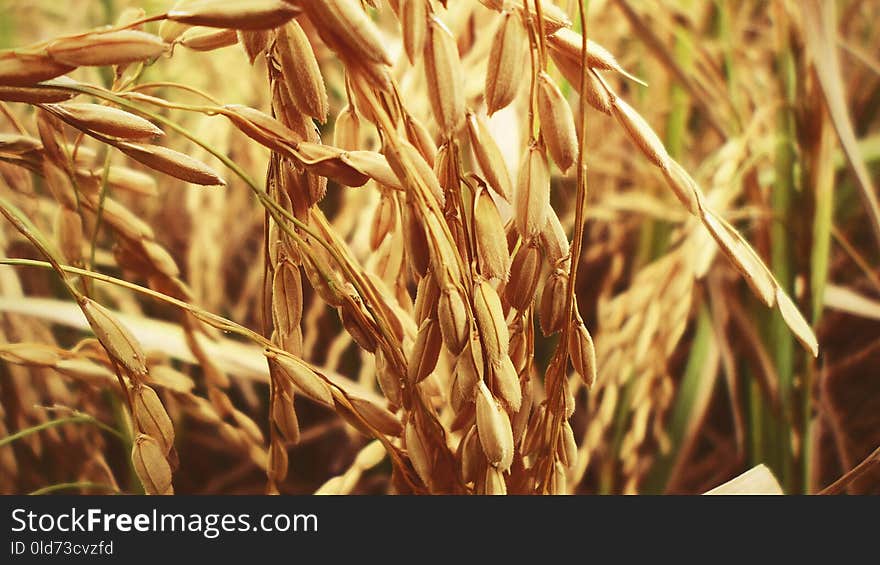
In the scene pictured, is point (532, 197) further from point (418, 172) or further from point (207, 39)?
point (207, 39)

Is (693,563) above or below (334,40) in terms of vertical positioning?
below

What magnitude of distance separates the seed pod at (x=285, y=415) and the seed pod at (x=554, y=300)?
0.14m

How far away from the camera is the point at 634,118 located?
1.07 ft

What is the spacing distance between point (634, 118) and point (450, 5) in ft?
1.12

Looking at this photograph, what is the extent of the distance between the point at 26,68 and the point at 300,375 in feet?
0.57

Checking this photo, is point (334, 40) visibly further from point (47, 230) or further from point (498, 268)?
point (47, 230)

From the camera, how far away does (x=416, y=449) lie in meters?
0.36

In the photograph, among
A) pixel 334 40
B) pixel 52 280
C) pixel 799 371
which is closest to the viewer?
pixel 334 40

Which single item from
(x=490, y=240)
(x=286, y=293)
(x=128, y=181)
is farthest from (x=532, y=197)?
(x=128, y=181)

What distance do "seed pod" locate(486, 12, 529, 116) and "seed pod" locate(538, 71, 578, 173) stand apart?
1cm

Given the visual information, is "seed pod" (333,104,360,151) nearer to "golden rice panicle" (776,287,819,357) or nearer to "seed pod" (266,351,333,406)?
"seed pod" (266,351,333,406)

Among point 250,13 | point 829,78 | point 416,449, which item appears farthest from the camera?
point 829,78

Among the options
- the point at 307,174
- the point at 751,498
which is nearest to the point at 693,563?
the point at 751,498

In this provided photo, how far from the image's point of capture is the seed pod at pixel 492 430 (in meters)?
0.32
